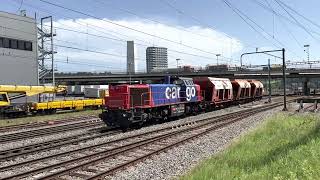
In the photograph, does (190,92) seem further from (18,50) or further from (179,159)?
(18,50)

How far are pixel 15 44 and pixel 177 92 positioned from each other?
129 feet

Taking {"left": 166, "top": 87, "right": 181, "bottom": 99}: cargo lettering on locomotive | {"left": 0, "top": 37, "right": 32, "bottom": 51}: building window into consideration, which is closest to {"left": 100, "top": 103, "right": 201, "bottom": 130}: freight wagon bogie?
{"left": 166, "top": 87, "right": 181, "bottom": 99}: cargo lettering on locomotive

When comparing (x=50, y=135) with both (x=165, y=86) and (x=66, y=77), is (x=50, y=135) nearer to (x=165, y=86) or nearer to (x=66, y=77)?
(x=165, y=86)

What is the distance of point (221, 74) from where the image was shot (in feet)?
348

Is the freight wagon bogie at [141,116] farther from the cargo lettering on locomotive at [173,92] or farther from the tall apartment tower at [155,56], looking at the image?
the tall apartment tower at [155,56]

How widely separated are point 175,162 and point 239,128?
38.8ft

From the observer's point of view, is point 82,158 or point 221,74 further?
point 221,74

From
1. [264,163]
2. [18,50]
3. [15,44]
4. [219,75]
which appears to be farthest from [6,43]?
[219,75]

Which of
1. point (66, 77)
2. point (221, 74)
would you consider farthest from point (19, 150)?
point (66, 77)

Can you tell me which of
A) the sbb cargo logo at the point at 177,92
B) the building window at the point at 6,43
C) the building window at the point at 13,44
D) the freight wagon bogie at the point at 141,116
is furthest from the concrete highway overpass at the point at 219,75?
the freight wagon bogie at the point at 141,116

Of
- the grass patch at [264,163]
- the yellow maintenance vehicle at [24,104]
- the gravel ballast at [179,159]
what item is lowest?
the gravel ballast at [179,159]

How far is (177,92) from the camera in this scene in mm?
32656

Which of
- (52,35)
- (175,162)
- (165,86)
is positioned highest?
(52,35)

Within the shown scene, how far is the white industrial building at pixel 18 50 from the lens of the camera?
62.1 m
